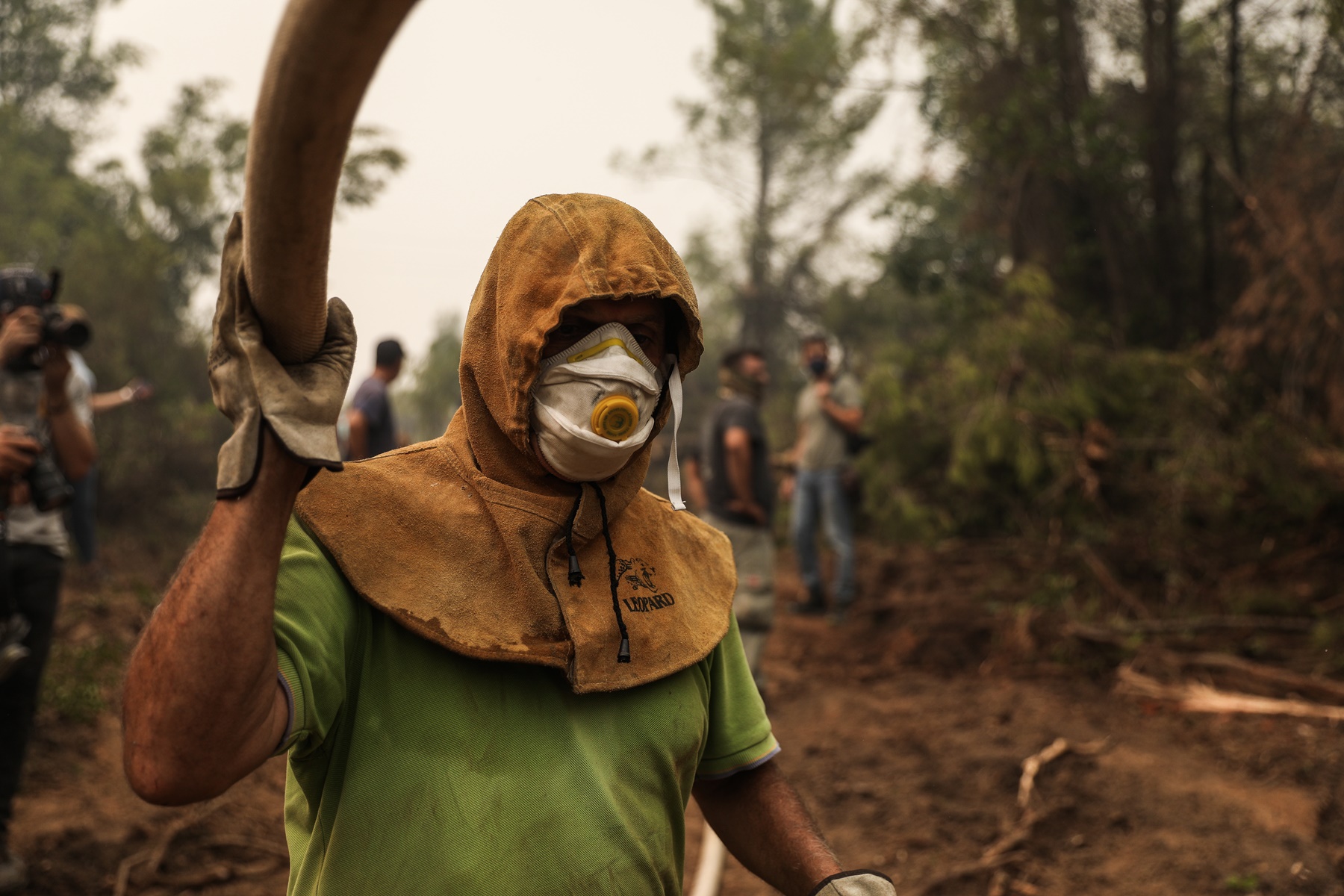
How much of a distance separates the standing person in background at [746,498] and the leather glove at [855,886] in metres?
4.63

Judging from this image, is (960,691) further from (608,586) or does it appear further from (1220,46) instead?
(1220,46)

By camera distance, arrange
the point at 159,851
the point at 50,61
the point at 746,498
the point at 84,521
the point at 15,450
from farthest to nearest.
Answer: the point at 50,61 → the point at 84,521 → the point at 746,498 → the point at 159,851 → the point at 15,450

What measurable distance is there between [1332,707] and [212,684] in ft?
19.4

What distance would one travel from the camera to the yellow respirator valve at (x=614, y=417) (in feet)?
5.32

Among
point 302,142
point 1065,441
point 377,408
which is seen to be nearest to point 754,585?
point 377,408

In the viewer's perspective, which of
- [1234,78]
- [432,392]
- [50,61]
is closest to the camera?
[1234,78]

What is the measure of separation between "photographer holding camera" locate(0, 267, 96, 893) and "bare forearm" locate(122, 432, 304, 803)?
298cm

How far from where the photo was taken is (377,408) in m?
6.77

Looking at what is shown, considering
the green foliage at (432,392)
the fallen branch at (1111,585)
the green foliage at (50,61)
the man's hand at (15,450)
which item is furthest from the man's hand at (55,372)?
the green foliage at (50,61)

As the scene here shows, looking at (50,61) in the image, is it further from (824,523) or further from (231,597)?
(231,597)

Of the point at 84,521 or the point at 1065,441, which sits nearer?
the point at 84,521

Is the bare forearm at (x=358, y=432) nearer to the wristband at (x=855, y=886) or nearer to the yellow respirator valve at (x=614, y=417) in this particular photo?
the yellow respirator valve at (x=614, y=417)

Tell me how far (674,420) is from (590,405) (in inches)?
10.2

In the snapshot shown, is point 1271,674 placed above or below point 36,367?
below
